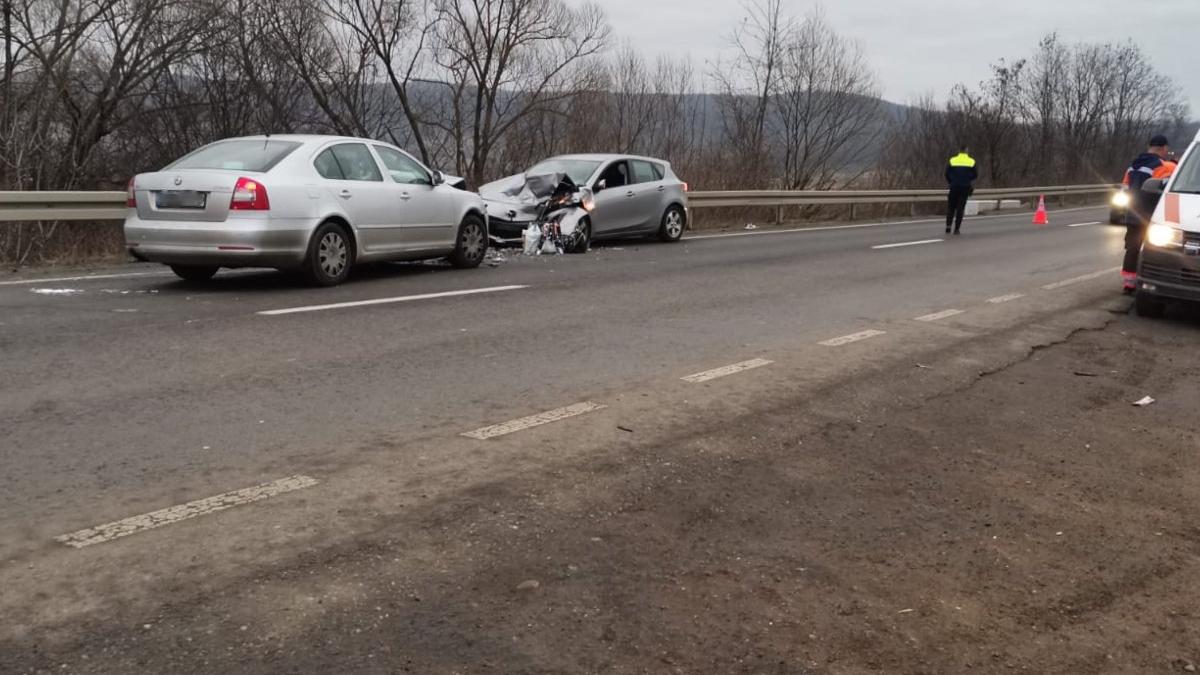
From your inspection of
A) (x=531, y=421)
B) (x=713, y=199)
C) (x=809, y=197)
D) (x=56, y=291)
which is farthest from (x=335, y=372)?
(x=809, y=197)

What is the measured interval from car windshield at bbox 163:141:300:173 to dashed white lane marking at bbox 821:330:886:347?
557 cm

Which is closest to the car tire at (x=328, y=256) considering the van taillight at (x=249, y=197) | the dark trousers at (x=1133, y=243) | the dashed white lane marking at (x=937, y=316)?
the van taillight at (x=249, y=197)

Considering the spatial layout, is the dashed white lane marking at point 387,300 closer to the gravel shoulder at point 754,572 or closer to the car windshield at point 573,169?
the gravel shoulder at point 754,572

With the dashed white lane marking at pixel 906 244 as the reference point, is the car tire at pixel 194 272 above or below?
above

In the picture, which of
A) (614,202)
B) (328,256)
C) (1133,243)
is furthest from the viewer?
(614,202)

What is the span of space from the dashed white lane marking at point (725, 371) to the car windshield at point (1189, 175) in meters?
5.63

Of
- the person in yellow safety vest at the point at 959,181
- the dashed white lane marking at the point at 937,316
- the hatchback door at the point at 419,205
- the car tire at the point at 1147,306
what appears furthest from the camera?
the person in yellow safety vest at the point at 959,181

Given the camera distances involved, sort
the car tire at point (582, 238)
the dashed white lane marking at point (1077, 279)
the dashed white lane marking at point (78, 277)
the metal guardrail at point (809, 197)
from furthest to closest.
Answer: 1. the metal guardrail at point (809, 197)
2. the car tire at point (582, 238)
3. the dashed white lane marking at point (1077, 279)
4. the dashed white lane marking at point (78, 277)

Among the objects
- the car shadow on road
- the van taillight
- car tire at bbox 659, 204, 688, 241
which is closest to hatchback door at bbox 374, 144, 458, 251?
the car shadow on road

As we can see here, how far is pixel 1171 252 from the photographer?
367 inches

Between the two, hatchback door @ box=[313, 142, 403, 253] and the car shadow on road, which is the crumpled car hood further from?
hatchback door @ box=[313, 142, 403, 253]

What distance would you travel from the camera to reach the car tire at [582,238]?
1530cm

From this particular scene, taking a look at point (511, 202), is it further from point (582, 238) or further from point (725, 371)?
point (725, 371)

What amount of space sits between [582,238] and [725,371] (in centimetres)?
880
